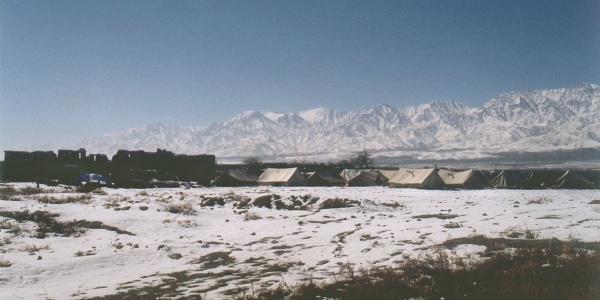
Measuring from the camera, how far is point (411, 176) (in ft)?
163

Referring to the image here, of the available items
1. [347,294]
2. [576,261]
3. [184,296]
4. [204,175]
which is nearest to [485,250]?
[576,261]

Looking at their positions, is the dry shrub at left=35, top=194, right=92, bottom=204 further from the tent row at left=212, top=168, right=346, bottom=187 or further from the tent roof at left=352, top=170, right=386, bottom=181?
the tent roof at left=352, top=170, right=386, bottom=181

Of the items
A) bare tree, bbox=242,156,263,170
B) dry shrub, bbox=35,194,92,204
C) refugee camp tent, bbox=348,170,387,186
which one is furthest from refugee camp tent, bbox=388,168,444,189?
dry shrub, bbox=35,194,92,204

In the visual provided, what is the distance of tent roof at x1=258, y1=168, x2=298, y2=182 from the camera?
53.9 metres

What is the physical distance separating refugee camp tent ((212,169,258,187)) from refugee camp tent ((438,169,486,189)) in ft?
87.1

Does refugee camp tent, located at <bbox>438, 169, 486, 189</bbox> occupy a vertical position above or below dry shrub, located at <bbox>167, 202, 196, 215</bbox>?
above

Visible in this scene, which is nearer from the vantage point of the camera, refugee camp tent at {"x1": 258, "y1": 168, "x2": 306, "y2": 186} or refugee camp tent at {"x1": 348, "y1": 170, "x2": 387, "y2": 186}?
refugee camp tent at {"x1": 258, "y1": 168, "x2": 306, "y2": 186}

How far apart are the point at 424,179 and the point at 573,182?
20.8 meters

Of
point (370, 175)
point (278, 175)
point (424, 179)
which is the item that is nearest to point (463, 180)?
point (424, 179)

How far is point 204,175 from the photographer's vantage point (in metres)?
58.9

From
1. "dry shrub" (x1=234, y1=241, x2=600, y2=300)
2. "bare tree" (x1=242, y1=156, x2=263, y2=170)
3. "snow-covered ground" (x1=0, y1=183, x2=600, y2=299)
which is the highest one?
"bare tree" (x1=242, y1=156, x2=263, y2=170)

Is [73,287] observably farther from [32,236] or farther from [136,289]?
[32,236]

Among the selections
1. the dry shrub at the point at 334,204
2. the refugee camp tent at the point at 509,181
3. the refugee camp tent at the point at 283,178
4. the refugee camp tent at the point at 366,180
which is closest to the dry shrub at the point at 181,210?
the dry shrub at the point at 334,204

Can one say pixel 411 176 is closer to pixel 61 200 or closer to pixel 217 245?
pixel 61 200
